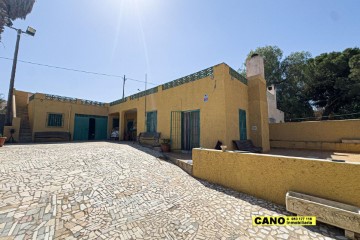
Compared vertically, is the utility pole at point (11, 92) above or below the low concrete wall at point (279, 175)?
above

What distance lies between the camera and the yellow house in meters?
7.10

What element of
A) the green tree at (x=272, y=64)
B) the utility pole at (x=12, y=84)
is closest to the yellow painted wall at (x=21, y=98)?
the utility pole at (x=12, y=84)

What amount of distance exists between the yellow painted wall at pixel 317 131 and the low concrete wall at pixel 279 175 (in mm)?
9343

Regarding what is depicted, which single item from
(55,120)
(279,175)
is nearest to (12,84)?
(55,120)

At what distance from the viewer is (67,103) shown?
44.6 ft

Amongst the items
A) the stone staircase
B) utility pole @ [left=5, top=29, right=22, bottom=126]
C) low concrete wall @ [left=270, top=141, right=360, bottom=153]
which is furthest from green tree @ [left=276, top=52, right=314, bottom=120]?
utility pole @ [left=5, top=29, right=22, bottom=126]

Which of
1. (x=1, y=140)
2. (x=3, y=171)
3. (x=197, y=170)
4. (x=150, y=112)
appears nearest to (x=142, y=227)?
(x=197, y=170)

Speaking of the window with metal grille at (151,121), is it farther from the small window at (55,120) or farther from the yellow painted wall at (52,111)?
the small window at (55,120)

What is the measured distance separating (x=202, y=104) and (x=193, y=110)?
0.60 metres

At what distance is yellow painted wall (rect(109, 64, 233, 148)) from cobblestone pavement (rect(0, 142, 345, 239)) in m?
2.69

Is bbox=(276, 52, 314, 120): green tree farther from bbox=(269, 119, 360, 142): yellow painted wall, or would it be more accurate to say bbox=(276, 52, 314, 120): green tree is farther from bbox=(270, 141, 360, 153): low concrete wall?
bbox=(270, 141, 360, 153): low concrete wall

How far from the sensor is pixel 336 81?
16422 millimetres

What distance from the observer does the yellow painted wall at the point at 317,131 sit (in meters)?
9.38

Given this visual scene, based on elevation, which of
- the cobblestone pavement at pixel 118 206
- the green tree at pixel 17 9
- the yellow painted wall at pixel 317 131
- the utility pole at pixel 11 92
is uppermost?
the green tree at pixel 17 9
